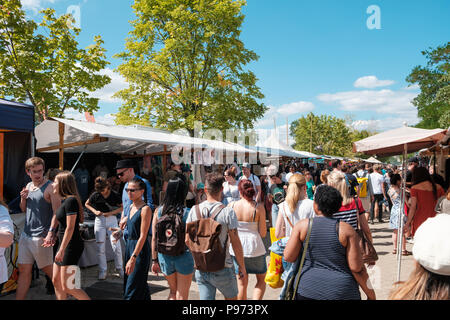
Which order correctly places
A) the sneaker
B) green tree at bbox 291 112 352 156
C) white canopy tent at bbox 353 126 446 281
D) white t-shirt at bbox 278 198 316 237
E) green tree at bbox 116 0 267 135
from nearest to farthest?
white t-shirt at bbox 278 198 316 237 → the sneaker → white canopy tent at bbox 353 126 446 281 → green tree at bbox 116 0 267 135 → green tree at bbox 291 112 352 156

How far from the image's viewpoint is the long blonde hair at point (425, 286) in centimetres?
136

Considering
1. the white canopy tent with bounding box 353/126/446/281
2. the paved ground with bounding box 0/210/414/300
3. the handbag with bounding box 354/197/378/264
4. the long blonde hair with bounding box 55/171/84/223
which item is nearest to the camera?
the handbag with bounding box 354/197/378/264

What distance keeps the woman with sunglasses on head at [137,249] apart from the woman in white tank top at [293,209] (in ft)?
4.95

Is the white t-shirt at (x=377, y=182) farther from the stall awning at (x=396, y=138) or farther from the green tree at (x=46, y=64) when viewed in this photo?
the green tree at (x=46, y=64)

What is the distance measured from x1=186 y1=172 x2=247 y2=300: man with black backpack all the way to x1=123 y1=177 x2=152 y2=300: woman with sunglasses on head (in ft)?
2.06

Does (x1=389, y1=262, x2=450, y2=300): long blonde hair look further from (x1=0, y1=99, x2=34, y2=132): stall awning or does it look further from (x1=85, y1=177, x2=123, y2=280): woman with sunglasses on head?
(x1=0, y1=99, x2=34, y2=132): stall awning

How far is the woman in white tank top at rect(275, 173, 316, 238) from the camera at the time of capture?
12.1ft

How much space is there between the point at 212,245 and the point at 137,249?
0.92 m

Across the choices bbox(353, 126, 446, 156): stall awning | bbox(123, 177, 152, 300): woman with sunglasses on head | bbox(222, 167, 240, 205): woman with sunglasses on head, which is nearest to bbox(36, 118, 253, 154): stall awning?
bbox(222, 167, 240, 205): woman with sunglasses on head

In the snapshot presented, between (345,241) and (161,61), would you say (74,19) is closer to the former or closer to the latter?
(161,61)

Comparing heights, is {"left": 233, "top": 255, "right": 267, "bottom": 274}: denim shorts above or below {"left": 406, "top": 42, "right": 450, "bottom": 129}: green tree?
below

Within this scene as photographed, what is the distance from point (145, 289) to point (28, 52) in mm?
12040

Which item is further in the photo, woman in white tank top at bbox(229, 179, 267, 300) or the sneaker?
the sneaker

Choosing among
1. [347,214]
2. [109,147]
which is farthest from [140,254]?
[109,147]
